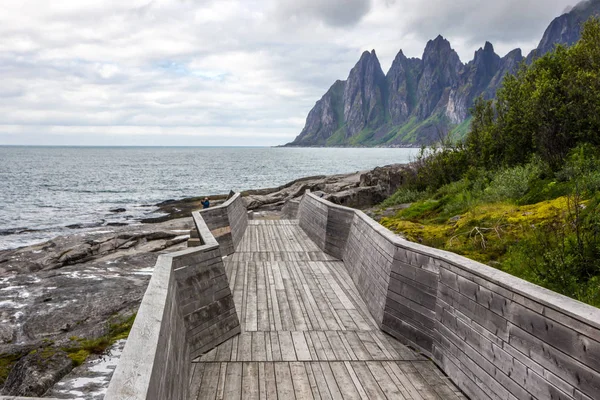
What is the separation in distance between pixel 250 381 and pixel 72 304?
365 inches

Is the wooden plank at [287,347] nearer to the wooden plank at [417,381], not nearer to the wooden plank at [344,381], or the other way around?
the wooden plank at [344,381]

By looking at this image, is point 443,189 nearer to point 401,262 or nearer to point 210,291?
point 401,262

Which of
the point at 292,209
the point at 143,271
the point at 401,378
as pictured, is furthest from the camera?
the point at 292,209

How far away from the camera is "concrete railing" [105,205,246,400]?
305 centimetres

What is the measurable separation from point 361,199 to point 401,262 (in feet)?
61.6

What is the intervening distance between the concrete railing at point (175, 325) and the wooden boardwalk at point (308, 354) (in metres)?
0.33

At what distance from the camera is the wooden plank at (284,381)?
5031mm

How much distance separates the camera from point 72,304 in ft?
41.1

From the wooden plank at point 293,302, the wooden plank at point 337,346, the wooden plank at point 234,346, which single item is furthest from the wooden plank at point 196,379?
the wooden plank at point 293,302

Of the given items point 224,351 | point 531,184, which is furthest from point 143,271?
point 531,184

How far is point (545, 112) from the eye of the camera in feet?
48.8

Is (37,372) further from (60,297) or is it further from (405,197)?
(405,197)

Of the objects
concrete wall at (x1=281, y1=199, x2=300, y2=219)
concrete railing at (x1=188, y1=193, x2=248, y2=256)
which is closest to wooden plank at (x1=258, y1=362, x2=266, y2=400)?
concrete railing at (x1=188, y1=193, x2=248, y2=256)

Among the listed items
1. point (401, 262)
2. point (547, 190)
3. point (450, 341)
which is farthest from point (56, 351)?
point (547, 190)
